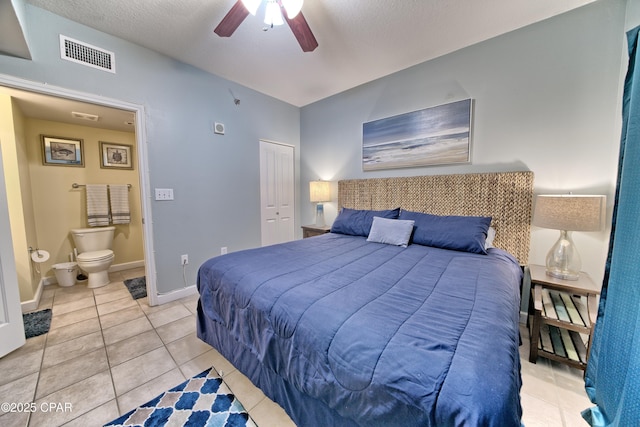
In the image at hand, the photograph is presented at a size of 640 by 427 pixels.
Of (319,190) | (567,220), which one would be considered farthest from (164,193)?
(567,220)

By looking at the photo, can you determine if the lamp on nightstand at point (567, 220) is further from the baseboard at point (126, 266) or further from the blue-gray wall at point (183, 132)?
the baseboard at point (126, 266)

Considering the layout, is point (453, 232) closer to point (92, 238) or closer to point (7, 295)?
point (7, 295)

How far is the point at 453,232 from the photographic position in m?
2.03

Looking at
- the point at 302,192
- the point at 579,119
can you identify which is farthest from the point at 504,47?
the point at 302,192

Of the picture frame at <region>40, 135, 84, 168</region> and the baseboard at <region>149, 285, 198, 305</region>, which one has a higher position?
the picture frame at <region>40, 135, 84, 168</region>

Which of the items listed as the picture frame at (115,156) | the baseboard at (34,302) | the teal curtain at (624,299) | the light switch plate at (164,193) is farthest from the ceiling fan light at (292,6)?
the picture frame at (115,156)

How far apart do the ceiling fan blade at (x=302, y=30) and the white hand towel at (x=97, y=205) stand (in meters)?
3.50

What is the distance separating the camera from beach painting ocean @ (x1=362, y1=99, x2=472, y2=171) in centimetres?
237

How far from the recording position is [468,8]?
1.79m

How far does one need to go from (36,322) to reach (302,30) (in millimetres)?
3375

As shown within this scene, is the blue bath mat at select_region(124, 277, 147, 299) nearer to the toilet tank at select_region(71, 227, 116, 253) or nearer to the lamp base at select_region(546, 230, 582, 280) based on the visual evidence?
the toilet tank at select_region(71, 227, 116, 253)

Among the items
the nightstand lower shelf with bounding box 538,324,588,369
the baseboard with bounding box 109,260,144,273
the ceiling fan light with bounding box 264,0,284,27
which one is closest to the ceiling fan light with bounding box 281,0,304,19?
the ceiling fan light with bounding box 264,0,284,27

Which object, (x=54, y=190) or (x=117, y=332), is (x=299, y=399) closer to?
(x=117, y=332)

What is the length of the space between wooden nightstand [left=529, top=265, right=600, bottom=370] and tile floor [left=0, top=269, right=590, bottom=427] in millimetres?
111
